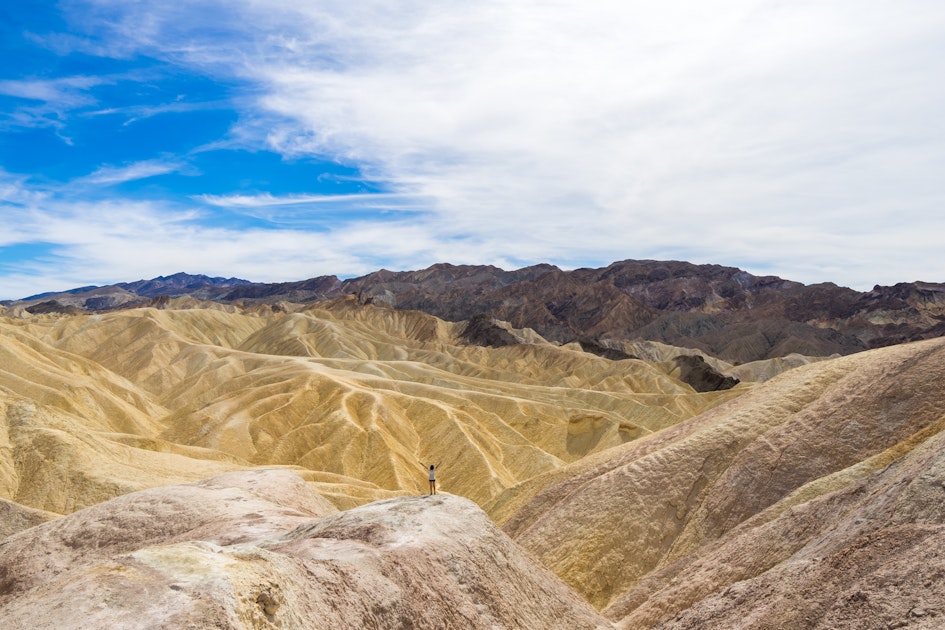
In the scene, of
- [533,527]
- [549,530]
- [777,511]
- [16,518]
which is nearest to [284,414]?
[16,518]

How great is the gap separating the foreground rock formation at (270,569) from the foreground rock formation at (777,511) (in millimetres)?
3896

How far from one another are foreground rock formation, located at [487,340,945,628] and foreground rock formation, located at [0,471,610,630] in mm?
3896

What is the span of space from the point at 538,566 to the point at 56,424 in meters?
33.8

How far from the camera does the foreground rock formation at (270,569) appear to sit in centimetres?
909

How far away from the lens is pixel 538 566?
16531 millimetres

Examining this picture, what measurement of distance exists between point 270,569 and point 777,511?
1434 centimetres

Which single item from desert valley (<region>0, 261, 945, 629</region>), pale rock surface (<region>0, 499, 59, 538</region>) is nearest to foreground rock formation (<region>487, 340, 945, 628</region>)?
desert valley (<region>0, 261, 945, 629</region>)

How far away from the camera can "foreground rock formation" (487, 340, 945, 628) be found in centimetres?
1140

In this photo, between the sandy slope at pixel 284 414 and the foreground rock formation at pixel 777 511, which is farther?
the sandy slope at pixel 284 414

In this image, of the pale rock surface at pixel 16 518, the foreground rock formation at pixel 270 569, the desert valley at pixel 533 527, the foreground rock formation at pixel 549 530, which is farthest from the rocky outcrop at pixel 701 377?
the pale rock surface at pixel 16 518

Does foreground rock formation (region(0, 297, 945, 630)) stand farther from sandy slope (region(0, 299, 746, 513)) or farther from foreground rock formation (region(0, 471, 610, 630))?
sandy slope (region(0, 299, 746, 513))

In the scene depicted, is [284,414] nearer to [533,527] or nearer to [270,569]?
[533,527]

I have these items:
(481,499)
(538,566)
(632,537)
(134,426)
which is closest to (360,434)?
(481,499)

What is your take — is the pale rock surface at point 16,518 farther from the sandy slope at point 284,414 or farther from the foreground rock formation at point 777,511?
the foreground rock formation at point 777,511
